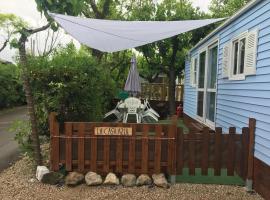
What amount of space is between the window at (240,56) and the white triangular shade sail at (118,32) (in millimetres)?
754

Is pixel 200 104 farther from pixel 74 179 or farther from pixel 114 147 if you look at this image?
pixel 74 179

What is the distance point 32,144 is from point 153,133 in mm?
2247

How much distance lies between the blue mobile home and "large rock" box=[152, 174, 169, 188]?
1.39 meters

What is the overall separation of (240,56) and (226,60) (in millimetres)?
756

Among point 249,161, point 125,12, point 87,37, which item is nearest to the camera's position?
point 249,161

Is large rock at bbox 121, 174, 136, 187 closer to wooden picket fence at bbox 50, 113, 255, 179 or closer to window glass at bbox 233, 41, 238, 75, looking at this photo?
wooden picket fence at bbox 50, 113, 255, 179

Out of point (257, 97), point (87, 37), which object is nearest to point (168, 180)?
point (257, 97)

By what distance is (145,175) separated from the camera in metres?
5.16

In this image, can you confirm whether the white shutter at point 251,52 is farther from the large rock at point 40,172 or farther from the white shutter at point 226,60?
the large rock at point 40,172

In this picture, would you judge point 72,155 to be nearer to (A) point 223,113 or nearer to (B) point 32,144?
(B) point 32,144

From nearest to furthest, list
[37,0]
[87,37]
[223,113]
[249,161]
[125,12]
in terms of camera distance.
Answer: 1. [37,0]
2. [249,161]
3. [87,37]
4. [223,113]
5. [125,12]

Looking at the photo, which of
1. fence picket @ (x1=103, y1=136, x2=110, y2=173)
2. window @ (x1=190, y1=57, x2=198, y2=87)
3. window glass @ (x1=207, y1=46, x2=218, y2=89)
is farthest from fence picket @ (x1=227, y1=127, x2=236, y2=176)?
window @ (x1=190, y1=57, x2=198, y2=87)

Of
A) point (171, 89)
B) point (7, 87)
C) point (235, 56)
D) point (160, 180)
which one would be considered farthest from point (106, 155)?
point (7, 87)

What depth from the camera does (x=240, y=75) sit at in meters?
5.87
